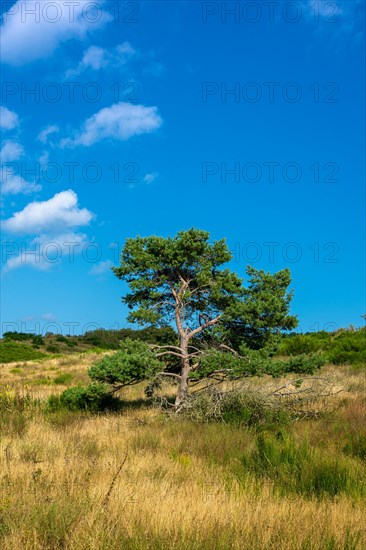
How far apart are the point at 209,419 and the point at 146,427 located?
153 cm

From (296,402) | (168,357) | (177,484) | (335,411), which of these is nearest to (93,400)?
(168,357)

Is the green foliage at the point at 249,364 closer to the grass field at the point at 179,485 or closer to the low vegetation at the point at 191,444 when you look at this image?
the low vegetation at the point at 191,444

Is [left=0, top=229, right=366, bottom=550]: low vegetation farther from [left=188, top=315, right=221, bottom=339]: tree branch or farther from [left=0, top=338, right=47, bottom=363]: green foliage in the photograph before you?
[left=0, top=338, right=47, bottom=363]: green foliage

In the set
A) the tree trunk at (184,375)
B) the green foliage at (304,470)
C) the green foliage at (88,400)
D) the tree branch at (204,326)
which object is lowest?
the green foliage at (304,470)

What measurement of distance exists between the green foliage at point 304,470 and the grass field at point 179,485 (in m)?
0.02

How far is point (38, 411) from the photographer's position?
11.8 m

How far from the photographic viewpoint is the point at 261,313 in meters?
11.6

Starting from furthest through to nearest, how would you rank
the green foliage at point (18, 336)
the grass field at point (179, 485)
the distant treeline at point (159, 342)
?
the green foliage at point (18, 336), the distant treeline at point (159, 342), the grass field at point (179, 485)

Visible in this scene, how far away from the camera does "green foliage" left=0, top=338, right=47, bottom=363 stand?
140 ft

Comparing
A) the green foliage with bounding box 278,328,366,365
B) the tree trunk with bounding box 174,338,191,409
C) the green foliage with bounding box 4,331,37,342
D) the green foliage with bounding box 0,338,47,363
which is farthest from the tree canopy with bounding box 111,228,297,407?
the green foliage with bounding box 4,331,37,342

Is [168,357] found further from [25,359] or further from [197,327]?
[25,359]

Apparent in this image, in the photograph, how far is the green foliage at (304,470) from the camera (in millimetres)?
5723

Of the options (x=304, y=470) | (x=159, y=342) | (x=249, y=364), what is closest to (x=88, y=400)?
(x=159, y=342)

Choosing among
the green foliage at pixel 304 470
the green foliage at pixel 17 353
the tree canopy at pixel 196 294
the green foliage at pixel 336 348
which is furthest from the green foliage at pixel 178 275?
the green foliage at pixel 17 353
